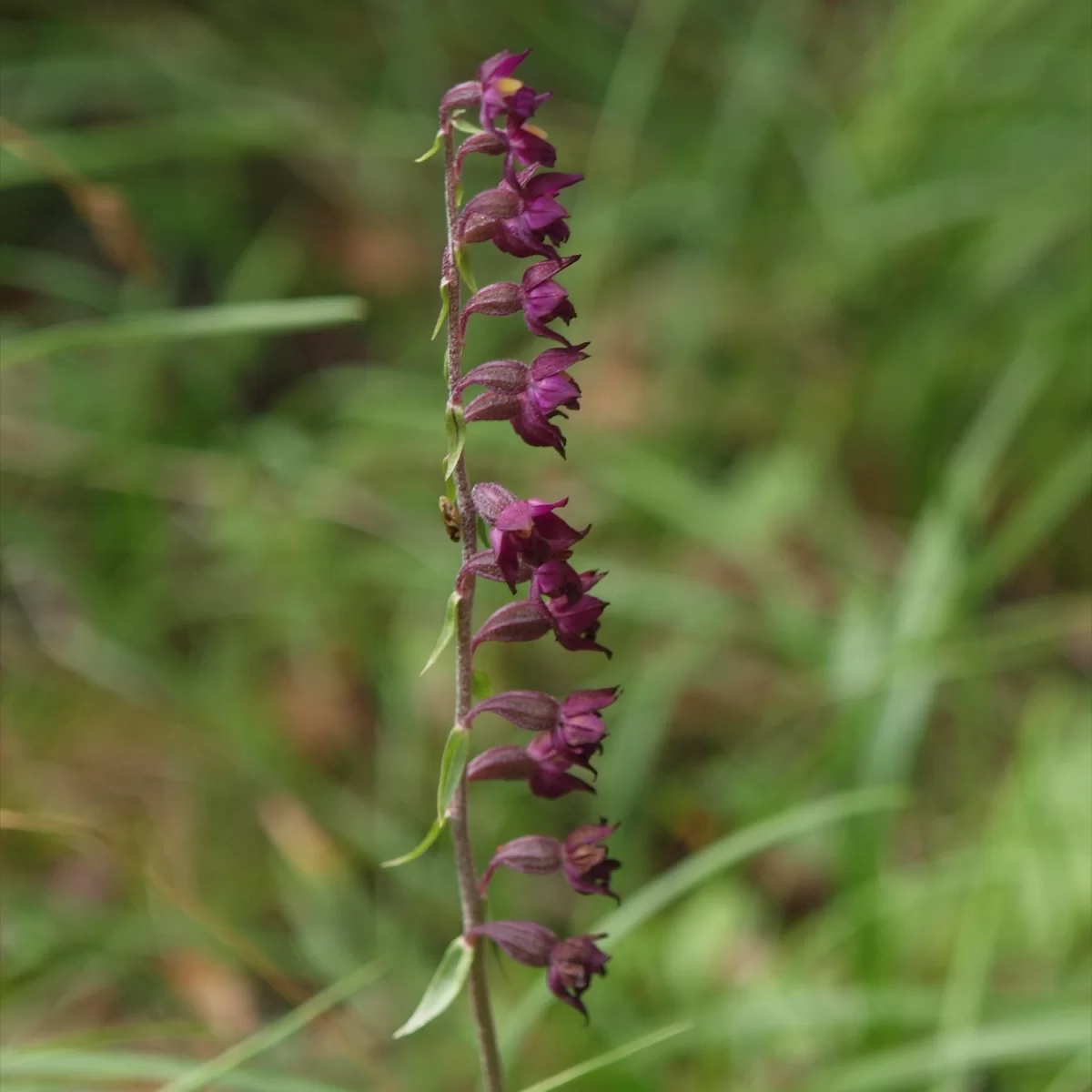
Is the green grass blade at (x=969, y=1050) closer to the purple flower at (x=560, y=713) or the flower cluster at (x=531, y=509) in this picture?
the flower cluster at (x=531, y=509)

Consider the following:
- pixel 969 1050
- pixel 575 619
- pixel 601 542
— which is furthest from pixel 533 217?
pixel 601 542

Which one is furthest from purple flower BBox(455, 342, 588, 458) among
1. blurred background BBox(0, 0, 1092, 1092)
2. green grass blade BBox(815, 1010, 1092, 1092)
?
green grass blade BBox(815, 1010, 1092, 1092)

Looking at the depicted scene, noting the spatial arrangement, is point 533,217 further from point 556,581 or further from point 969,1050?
point 969,1050

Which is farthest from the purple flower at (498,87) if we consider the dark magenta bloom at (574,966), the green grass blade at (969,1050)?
the green grass blade at (969,1050)

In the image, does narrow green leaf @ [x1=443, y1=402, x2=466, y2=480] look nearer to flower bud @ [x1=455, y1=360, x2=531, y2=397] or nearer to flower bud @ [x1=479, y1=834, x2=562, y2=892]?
flower bud @ [x1=455, y1=360, x2=531, y2=397]

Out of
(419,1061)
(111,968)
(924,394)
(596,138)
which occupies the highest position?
(596,138)

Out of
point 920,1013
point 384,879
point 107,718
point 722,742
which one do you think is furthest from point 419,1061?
point 107,718

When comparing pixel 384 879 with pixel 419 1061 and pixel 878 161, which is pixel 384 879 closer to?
pixel 419 1061
